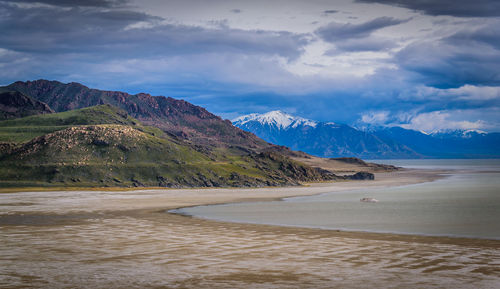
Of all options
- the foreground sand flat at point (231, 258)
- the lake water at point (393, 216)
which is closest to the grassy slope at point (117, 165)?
the lake water at point (393, 216)

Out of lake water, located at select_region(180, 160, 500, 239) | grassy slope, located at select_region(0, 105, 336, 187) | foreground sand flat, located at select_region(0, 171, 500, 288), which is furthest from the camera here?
grassy slope, located at select_region(0, 105, 336, 187)

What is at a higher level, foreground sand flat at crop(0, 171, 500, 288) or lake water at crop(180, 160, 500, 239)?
foreground sand flat at crop(0, 171, 500, 288)

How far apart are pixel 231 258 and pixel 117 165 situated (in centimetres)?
13044

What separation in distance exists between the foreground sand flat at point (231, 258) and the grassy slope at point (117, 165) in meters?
97.4

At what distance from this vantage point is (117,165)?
519ft

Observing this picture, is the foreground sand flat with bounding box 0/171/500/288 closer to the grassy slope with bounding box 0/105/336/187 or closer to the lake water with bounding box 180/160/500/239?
the lake water with bounding box 180/160/500/239

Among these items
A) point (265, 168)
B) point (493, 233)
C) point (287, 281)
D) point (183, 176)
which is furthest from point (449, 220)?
point (265, 168)

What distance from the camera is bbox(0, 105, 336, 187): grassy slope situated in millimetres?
148250

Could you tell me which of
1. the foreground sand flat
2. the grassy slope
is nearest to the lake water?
the foreground sand flat

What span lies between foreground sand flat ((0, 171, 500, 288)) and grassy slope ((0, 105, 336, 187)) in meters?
97.4

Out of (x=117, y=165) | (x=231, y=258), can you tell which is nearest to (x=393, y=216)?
(x=231, y=258)

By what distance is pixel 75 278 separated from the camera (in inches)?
1125

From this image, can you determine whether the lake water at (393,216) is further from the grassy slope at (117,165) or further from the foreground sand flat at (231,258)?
the grassy slope at (117,165)

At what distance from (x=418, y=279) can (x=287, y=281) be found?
301 inches
